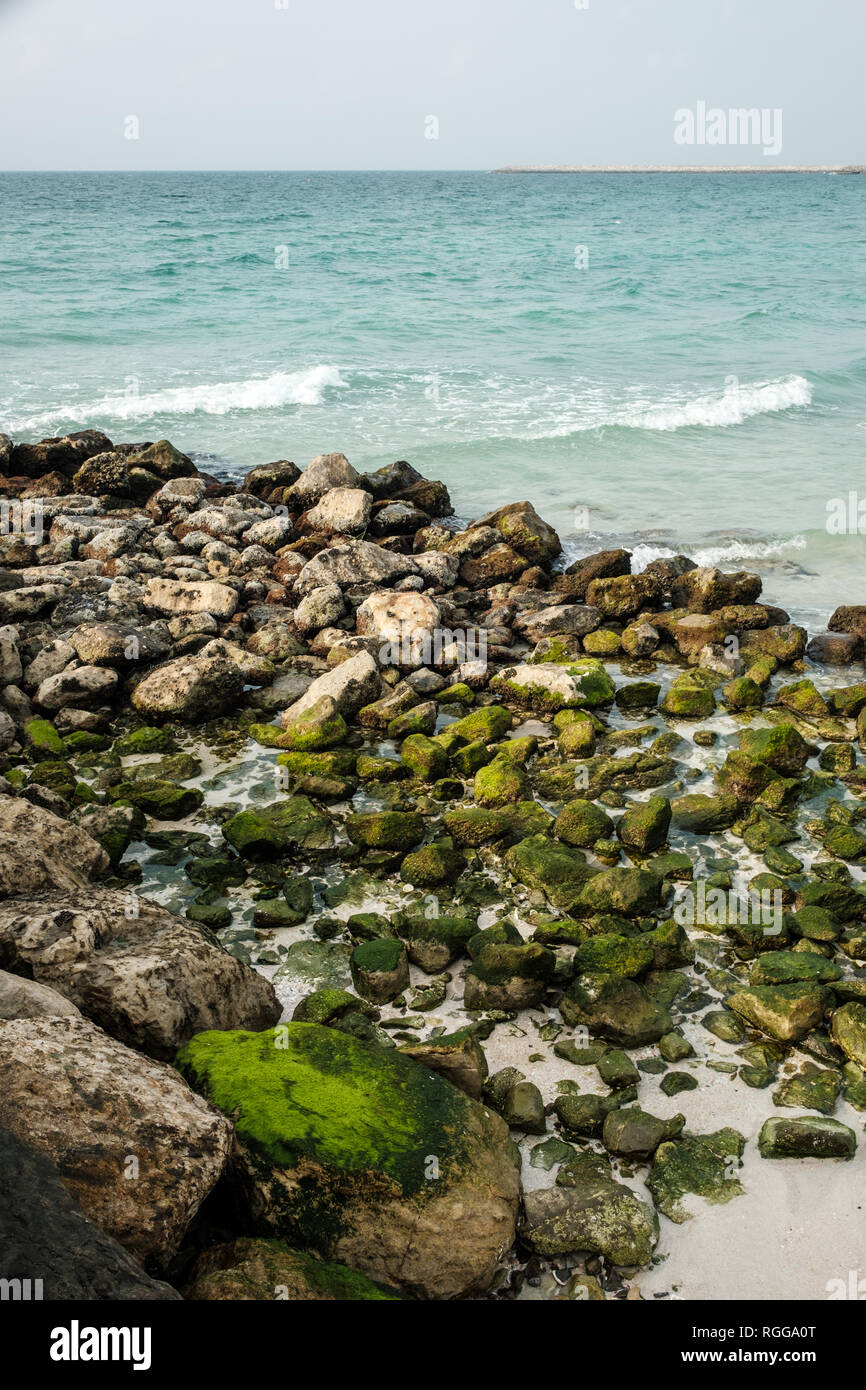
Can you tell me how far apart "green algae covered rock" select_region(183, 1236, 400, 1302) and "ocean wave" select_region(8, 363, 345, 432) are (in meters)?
18.4

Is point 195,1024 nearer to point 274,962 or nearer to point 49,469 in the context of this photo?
point 274,962

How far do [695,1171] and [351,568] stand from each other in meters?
8.38

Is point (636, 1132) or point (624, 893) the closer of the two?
point (636, 1132)

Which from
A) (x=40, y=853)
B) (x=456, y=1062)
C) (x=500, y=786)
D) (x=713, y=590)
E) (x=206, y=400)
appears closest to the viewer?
(x=456, y=1062)

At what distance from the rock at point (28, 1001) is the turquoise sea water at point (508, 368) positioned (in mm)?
9499

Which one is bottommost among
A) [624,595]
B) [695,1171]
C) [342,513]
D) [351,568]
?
[695,1171]

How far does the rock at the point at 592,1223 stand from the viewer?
439 cm

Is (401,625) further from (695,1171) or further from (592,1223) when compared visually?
(592,1223)

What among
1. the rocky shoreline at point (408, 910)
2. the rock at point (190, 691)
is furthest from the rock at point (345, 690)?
the rock at point (190, 691)

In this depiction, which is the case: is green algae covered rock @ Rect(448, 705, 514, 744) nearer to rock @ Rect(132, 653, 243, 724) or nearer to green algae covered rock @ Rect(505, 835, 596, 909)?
green algae covered rock @ Rect(505, 835, 596, 909)

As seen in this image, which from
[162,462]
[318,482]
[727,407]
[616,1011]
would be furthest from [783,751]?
[727,407]

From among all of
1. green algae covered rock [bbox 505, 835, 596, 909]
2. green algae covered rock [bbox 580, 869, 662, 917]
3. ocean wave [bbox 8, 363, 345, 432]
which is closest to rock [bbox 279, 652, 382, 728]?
green algae covered rock [bbox 505, 835, 596, 909]

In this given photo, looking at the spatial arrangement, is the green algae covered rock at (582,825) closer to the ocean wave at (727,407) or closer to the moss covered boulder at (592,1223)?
the moss covered boulder at (592,1223)

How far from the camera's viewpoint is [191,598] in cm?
1132
